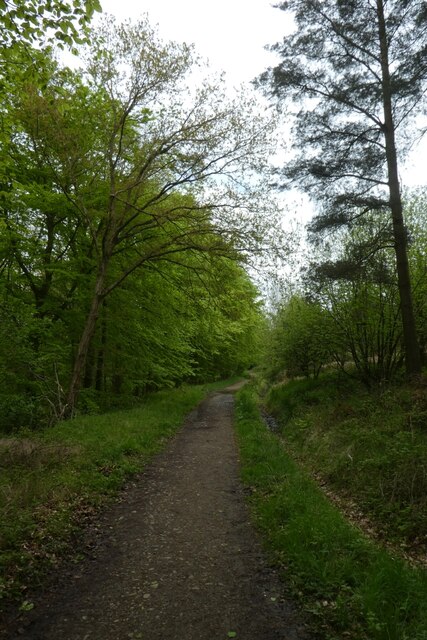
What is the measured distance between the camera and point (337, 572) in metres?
4.51

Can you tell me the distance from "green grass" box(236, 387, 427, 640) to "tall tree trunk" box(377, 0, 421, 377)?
579 cm

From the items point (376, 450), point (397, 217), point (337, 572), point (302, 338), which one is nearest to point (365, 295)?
point (397, 217)

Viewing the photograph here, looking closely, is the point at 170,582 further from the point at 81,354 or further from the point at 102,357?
the point at 102,357

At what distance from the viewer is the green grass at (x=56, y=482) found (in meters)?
4.78

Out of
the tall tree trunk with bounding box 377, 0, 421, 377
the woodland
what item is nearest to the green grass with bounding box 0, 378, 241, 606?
the woodland

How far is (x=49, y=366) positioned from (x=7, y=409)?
377 centimetres

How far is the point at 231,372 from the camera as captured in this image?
49.1m

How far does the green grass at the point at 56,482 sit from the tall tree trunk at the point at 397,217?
7392mm

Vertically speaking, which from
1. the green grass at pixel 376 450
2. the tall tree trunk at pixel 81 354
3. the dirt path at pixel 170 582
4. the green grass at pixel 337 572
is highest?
the tall tree trunk at pixel 81 354

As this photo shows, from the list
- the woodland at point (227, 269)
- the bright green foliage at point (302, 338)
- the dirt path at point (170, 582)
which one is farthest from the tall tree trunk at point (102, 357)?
the dirt path at point (170, 582)

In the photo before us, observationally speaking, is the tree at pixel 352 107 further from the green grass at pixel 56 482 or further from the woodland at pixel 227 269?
the green grass at pixel 56 482

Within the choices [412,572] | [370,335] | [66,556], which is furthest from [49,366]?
[412,572]

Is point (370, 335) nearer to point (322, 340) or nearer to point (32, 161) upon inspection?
point (322, 340)

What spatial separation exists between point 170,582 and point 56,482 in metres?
2.98
